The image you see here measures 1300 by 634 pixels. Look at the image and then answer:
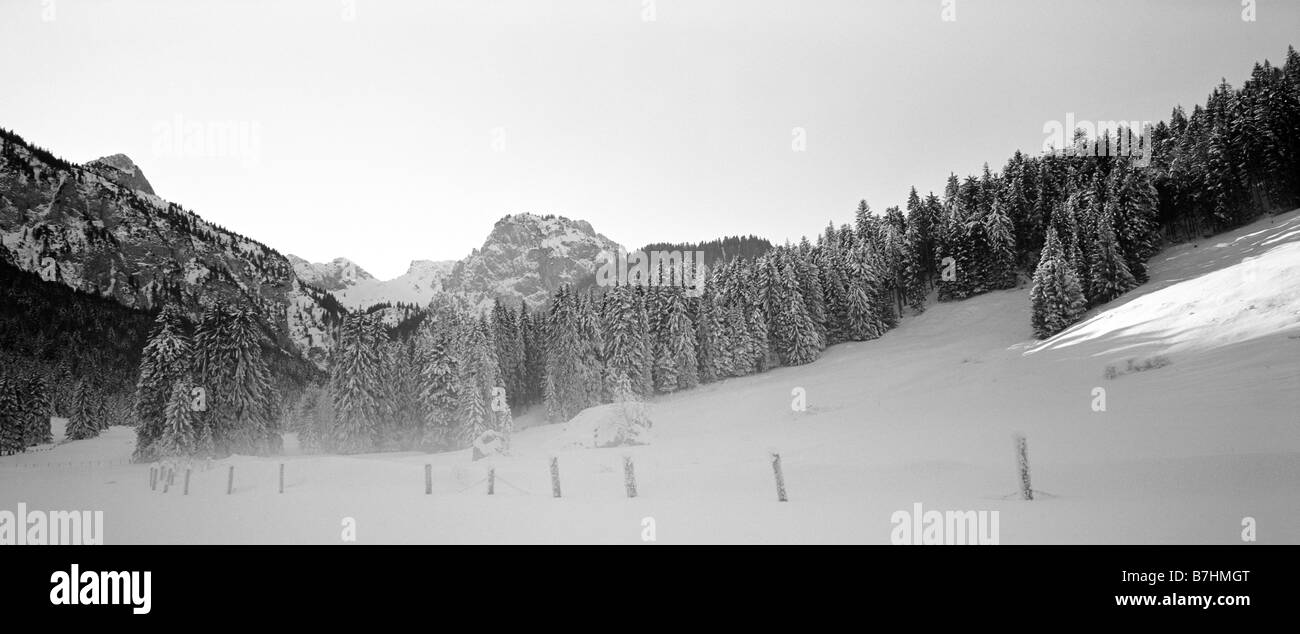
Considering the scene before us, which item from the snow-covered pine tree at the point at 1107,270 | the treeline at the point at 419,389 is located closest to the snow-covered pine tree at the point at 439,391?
the treeline at the point at 419,389

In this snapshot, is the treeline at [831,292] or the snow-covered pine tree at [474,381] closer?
the snow-covered pine tree at [474,381]

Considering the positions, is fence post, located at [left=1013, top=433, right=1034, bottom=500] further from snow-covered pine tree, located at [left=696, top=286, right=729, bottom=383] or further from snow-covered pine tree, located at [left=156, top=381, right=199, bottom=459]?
snow-covered pine tree, located at [left=696, top=286, right=729, bottom=383]

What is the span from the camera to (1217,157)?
52.8m

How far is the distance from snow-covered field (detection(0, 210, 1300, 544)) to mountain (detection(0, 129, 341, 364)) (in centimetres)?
13379

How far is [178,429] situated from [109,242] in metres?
171

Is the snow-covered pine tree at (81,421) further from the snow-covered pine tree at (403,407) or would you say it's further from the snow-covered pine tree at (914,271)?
the snow-covered pine tree at (914,271)

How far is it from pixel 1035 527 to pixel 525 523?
10244 mm

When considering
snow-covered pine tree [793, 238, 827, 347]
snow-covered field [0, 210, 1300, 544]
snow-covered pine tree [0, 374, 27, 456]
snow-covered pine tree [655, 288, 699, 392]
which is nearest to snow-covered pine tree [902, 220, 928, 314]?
snow-covered pine tree [793, 238, 827, 347]

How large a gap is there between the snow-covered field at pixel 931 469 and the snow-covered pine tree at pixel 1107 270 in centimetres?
758

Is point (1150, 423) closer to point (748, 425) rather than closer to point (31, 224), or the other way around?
point (748, 425)

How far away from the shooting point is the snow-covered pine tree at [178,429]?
34781 millimetres

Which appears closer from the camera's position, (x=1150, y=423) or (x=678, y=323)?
(x=1150, y=423)

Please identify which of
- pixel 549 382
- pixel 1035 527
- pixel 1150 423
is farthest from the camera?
pixel 549 382
